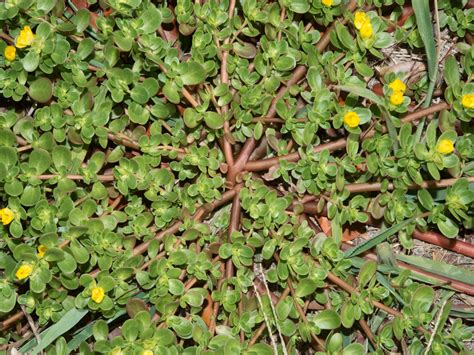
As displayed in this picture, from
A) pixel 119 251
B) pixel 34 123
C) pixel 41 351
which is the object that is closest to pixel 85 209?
pixel 119 251

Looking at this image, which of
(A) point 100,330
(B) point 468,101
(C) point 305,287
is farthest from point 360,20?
(A) point 100,330

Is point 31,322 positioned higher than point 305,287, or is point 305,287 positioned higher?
point 305,287

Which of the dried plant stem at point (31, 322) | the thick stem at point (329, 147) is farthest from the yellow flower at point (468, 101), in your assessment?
the dried plant stem at point (31, 322)

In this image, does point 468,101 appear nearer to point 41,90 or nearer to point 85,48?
point 85,48

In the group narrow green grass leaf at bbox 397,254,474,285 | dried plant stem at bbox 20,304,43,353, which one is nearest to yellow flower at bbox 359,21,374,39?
narrow green grass leaf at bbox 397,254,474,285

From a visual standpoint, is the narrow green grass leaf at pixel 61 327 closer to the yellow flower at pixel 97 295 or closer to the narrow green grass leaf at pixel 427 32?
the yellow flower at pixel 97 295

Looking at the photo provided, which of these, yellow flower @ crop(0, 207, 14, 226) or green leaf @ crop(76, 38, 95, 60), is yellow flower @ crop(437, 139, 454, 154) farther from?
yellow flower @ crop(0, 207, 14, 226)

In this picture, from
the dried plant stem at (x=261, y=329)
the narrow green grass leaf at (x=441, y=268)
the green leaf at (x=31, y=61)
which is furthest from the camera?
the narrow green grass leaf at (x=441, y=268)
